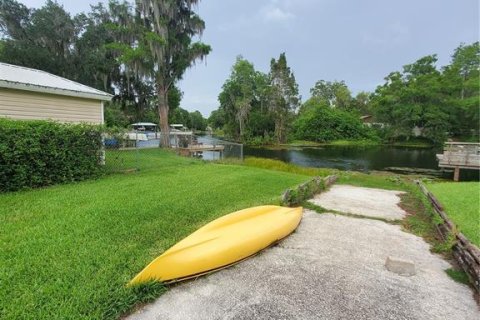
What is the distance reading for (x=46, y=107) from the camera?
7.23 m

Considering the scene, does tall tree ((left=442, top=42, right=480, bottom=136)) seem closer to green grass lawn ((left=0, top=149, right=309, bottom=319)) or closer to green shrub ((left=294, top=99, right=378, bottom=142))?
green shrub ((left=294, top=99, right=378, bottom=142))

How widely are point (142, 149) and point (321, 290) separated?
1505 centimetres

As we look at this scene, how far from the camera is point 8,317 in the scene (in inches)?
75.3

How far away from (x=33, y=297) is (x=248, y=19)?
66.4ft

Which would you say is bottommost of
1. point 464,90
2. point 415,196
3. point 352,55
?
point 415,196

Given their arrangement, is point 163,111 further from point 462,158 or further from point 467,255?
point 462,158

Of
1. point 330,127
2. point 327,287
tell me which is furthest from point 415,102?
point 327,287

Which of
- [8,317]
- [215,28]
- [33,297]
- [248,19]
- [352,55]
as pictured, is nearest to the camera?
[8,317]

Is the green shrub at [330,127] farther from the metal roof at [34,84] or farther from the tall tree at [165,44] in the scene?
the metal roof at [34,84]

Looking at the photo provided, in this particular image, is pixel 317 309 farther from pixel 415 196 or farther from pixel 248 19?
pixel 248 19

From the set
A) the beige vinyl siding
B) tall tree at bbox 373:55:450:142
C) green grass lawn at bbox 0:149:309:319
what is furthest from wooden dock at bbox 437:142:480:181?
tall tree at bbox 373:55:450:142

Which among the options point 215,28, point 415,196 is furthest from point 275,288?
point 215,28

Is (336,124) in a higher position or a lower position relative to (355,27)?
lower

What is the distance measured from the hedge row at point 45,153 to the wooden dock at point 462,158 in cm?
1741
